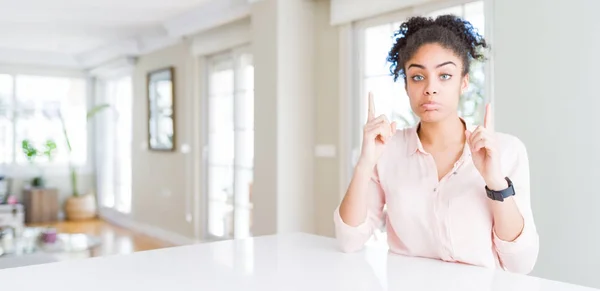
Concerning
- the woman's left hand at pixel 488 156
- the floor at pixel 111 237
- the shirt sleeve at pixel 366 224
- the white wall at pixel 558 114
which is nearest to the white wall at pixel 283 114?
the white wall at pixel 558 114

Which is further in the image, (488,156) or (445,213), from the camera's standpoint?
(445,213)

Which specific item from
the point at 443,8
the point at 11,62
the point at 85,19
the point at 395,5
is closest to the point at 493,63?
the point at 443,8

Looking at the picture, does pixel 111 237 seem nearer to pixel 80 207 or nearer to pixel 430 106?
pixel 80 207

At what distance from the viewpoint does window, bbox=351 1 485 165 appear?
306 centimetres

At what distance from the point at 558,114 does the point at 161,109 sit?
4535 mm

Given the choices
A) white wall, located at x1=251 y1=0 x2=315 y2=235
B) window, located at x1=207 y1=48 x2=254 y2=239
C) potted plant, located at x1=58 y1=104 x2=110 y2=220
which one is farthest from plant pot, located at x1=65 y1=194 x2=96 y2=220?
white wall, located at x1=251 y1=0 x2=315 y2=235

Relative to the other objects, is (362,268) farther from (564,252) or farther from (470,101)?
(470,101)

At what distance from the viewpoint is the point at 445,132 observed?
1.43m

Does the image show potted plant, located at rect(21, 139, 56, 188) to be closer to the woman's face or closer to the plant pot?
the plant pot

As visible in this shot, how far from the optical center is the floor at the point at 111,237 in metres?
5.60

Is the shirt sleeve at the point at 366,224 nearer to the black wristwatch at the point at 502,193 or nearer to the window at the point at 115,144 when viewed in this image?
the black wristwatch at the point at 502,193

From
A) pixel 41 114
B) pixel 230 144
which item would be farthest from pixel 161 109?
pixel 41 114

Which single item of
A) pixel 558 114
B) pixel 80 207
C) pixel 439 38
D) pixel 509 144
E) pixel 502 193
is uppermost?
pixel 439 38

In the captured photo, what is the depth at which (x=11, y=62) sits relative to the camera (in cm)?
748
